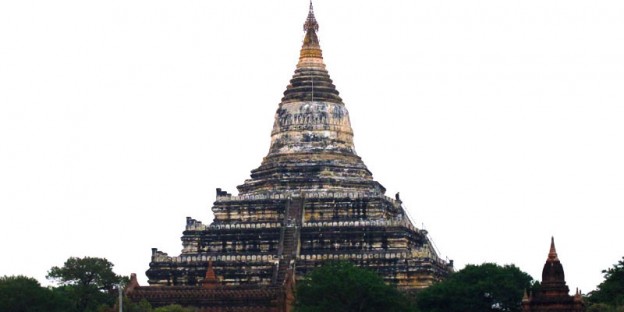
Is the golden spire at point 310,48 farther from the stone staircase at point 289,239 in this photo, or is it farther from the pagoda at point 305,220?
the stone staircase at point 289,239

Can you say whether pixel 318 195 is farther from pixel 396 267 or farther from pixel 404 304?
pixel 404 304

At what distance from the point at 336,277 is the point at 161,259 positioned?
15100 millimetres

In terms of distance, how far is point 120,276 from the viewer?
305 ft

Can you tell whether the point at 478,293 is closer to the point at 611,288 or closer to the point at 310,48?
the point at 611,288

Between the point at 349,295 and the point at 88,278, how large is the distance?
514 inches

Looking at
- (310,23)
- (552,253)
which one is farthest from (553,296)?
(310,23)

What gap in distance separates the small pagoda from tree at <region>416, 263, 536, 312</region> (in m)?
5.75

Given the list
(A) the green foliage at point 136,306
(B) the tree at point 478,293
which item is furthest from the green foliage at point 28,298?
(B) the tree at point 478,293

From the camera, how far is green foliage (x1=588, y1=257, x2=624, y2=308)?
269 feet

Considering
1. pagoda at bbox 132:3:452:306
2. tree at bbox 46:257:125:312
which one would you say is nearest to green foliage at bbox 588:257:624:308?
pagoda at bbox 132:3:452:306

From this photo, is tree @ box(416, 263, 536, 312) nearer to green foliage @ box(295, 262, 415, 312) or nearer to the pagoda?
green foliage @ box(295, 262, 415, 312)

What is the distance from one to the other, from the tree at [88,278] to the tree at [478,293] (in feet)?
40.5

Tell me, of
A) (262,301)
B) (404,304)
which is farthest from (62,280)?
(404,304)

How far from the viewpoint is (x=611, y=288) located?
8300 centimetres
